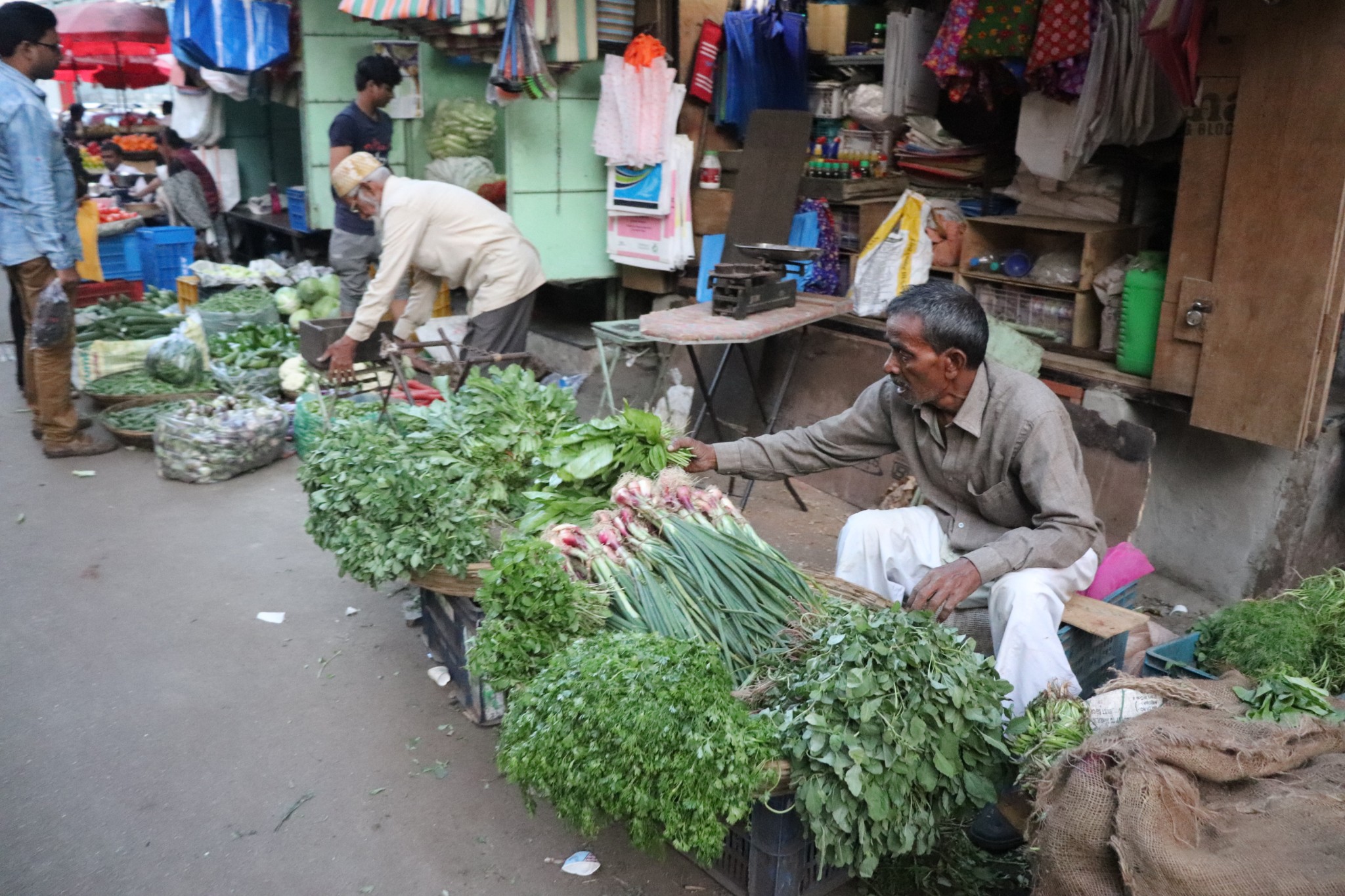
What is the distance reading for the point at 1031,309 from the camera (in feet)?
18.2

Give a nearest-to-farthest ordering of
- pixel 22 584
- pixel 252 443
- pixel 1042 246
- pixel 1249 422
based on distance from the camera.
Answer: pixel 1249 422 < pixel 22 584 < pixel 1042 246 < pixel 252 443

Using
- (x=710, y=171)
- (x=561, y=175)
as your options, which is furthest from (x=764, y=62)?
(x=561, y=175)

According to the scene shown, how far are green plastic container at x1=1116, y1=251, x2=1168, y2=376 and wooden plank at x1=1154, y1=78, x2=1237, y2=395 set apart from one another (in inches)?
4.7

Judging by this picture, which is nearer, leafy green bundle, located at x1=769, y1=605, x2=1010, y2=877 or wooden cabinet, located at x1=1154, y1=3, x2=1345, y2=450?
leafy green bundle, located at x1=769, y1=605, x2=1010, y2=877

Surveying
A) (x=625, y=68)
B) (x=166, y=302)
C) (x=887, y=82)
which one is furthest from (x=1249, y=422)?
(x=166, y=302)

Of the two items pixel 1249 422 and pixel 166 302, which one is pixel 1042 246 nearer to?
pixel 1249 422

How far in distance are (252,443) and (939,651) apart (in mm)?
5005

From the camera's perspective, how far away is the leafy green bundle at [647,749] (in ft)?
7.39

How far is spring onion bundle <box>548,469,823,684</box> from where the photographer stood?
286 cm

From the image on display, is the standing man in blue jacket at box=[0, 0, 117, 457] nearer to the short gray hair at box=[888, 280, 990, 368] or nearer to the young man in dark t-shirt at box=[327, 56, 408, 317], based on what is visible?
the young man in dark t-shirt at box=[327, 56, 408, 317]

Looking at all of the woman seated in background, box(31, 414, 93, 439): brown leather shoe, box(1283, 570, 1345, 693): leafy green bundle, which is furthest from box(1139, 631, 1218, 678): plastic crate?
the woman seated in background

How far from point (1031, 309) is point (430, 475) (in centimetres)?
352

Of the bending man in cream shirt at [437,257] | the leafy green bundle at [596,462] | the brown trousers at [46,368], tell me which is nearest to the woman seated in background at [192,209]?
the brown trousers at [46,368]

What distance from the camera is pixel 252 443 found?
6.27m
